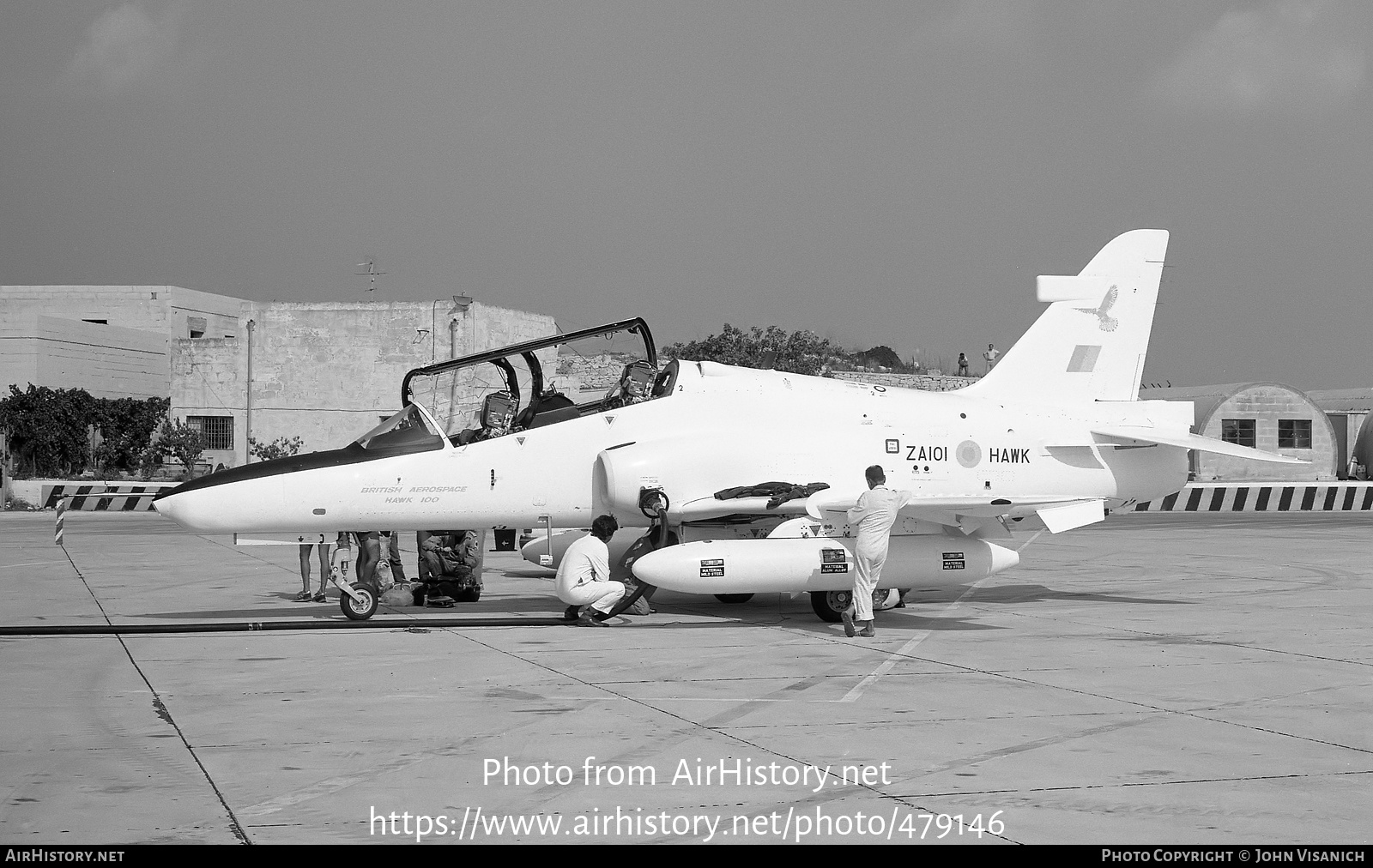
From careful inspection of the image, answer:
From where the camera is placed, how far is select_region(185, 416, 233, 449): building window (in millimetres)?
51094

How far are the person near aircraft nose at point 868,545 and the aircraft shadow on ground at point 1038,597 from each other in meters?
3.09

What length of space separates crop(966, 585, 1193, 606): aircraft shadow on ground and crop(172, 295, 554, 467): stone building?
37576mm

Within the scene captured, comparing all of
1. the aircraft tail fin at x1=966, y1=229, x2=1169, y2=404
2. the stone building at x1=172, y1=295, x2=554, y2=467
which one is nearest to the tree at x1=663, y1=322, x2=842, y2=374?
the stone building at x1=172, y1=295, x2=554, y2=467

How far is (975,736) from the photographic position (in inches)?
268

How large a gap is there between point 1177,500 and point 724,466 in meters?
27.3

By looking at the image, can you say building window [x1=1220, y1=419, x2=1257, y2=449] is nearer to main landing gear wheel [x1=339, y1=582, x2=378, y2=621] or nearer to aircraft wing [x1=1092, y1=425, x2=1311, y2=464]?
aircraft wing [x1=1092, y1=425, x2=1311, y2=464]

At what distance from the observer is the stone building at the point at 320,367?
1998 inches

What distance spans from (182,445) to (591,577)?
129 feet

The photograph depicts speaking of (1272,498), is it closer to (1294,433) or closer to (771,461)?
(1294,433)

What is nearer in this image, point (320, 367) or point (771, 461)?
point (771, 461)

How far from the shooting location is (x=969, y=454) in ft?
46.0

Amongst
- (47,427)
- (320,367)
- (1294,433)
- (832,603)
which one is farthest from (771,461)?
(1294,433)

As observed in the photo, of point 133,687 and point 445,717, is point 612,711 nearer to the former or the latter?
point 445,717
